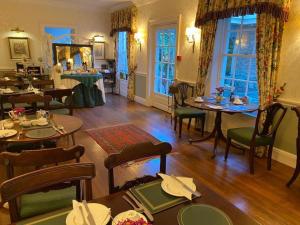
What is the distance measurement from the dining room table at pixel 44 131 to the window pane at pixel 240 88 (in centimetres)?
272

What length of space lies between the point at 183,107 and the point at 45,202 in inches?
123

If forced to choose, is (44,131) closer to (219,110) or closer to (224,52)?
(219,110)

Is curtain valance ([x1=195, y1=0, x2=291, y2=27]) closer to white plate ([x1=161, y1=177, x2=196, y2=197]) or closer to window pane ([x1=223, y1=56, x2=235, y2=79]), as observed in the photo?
window pane ([x1=223, y1=56, x2=235, y2=79])

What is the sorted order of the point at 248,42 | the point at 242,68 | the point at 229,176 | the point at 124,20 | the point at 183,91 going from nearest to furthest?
the point at 229,176 < the point at 248,42 < the point at 242,68 < the point at 183,91 < the point at 124,20

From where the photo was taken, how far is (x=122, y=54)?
7.52m

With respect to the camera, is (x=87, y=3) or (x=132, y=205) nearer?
(x=132, y=205)

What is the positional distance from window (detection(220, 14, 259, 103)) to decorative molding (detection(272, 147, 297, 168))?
2.74ft

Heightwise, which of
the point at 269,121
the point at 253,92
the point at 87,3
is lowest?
the point at 269,121

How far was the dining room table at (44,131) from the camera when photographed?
1.96 meters

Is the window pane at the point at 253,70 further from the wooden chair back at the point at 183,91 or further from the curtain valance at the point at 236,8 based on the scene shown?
the wooden chair back at the point at 183,91

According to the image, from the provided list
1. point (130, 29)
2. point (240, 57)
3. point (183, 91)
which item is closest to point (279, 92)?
point (240, 57)

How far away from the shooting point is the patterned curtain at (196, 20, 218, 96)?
3872 millimetres

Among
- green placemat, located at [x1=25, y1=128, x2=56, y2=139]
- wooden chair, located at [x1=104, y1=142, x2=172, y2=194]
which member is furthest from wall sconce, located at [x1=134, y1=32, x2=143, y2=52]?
wooden chair, located at [x1=104, y1=142, x2=172, y2=194]

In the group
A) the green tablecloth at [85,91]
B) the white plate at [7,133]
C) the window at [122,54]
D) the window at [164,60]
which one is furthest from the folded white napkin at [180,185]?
the window at [122,54]
